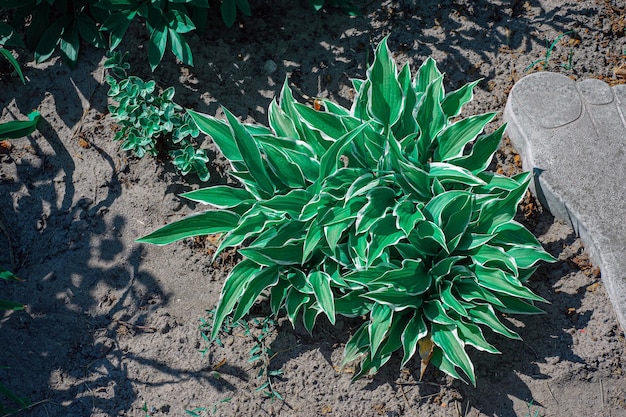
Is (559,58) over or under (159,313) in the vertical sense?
over

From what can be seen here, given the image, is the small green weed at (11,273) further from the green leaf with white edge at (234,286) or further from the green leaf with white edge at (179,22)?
the green leaf with white edge at (234,286)

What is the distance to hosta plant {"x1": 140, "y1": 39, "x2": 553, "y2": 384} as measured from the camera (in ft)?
8.79

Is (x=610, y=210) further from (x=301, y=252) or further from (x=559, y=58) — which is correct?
(x=301, y=252)

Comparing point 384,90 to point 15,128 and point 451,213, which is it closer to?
point 451,213

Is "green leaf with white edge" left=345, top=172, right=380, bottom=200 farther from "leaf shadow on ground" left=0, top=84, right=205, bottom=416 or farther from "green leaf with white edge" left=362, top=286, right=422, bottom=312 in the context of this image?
"leaf shadow on ground" left=0, top=84, right=205, bottom=416

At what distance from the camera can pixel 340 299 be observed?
111 inches

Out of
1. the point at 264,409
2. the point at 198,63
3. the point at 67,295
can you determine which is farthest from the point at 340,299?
the point at 198,63

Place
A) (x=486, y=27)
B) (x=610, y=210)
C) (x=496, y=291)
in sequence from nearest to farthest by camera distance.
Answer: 1. (x=496, y=291)
2. (x=610, y=210)
3. (x=486, y=27)

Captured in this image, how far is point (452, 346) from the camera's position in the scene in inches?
A: 106

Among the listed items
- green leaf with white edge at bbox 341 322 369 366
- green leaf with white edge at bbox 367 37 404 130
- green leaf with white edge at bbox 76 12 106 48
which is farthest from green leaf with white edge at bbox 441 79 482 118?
green leaf with white edge at bbox 76 12 106 48

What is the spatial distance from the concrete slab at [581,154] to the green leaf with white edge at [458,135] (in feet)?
1.36

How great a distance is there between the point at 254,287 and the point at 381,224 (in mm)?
645

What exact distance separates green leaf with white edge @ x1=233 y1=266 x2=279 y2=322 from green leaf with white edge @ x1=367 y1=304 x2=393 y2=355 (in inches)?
18.9

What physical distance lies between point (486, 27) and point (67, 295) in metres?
2.72
